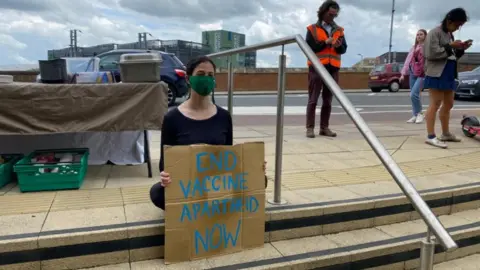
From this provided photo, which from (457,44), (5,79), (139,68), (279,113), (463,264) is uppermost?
(457,44)

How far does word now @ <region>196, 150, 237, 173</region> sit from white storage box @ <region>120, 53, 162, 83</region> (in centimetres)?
142

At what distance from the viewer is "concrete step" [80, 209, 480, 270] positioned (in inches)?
94.6

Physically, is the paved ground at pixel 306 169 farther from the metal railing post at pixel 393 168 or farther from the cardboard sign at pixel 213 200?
the metal railing post at pixel 393 168

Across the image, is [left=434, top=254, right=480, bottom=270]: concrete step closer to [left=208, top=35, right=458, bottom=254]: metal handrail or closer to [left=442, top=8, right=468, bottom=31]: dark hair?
[left=208, top=35, right=458, bottom=254]: metal handrail

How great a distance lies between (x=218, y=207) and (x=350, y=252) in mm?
942

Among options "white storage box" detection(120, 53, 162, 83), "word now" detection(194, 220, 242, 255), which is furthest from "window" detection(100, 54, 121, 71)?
"word now" detection(194, 220, 242, 255)

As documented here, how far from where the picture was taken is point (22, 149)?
3648 mm

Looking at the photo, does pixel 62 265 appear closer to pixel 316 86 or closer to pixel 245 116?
pixel 316 86

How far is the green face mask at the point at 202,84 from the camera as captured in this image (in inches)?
98.7

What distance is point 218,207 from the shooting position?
2414mm

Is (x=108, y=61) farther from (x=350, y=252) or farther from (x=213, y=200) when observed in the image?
(x=350, y=252)

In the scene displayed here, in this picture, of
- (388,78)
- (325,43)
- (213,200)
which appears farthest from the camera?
(388,78)

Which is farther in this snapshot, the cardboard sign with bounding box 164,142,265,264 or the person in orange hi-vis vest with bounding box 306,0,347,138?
the person in orange hi-vis vest with bounding box 306,0,347,138

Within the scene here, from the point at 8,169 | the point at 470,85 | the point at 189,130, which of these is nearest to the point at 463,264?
the point at 189,130
